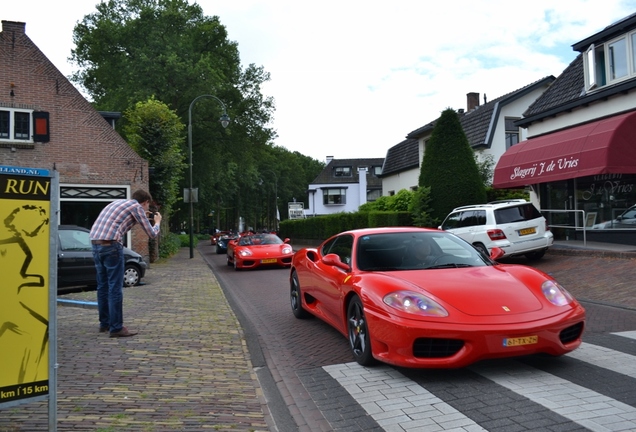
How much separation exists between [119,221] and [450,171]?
14556 millimetres

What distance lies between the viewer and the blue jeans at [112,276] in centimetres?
633

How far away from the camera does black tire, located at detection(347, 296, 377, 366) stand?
501 cm

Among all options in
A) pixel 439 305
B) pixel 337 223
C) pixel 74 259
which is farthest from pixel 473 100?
pixel 439 305

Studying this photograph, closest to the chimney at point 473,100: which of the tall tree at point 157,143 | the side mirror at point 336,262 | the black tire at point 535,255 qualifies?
the tall tree at point 157,143

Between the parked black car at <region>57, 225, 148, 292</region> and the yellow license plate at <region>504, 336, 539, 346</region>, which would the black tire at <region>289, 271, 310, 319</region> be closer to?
the yellow license plate at <region>504, 336, 539, 346</region>

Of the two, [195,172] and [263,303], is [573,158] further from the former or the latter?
[195,172]

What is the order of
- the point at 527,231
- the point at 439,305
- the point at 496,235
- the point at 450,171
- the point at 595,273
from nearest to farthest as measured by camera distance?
the point at 439,305 → the point at 595,273 → the point at 496,235 → the point at 527,231 → the point at 450,171

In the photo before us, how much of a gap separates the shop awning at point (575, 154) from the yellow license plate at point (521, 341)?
11641 mm

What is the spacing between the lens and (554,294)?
496cm

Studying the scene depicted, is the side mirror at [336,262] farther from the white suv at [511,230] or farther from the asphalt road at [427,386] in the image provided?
the white suv at [511,230]

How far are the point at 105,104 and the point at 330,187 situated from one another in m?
38.6

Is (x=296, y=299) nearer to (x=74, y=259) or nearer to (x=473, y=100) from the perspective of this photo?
(x=74, y=259)

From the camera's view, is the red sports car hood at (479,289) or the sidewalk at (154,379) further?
the red sports car hood at (479,289)

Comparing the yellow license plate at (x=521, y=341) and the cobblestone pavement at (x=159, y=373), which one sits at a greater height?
the yellow license plate at (x=521, y=341)
